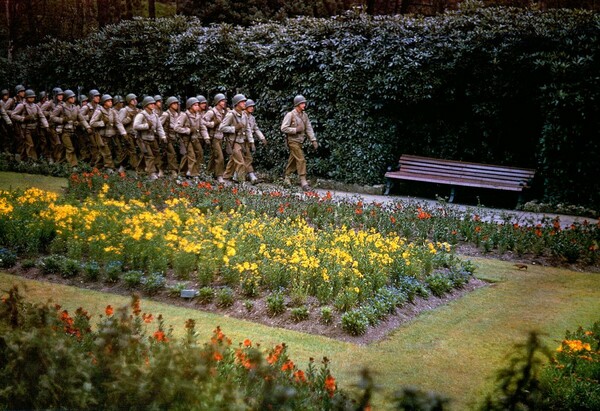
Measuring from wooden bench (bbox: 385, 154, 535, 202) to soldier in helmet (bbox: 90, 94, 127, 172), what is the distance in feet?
24.4

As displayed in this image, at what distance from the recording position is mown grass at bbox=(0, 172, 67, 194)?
570 inches

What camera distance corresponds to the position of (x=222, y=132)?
17062 mm

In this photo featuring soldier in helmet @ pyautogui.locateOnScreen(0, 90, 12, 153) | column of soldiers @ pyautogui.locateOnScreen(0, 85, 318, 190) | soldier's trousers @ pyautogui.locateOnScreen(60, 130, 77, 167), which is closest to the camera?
column of soldiers @ pyautogui.locateOnScreen(0, 85, 318, 190)

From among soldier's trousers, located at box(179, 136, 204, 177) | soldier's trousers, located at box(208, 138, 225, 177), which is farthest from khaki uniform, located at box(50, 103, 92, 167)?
soldier's trousers, located at box(208, 138, 225, 177)

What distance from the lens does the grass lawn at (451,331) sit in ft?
18.8

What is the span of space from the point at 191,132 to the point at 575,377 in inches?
537

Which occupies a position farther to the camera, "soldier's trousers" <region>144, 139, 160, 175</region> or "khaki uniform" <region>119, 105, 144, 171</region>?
"khaki uniform" <region>119, 105, 144, 171</region>

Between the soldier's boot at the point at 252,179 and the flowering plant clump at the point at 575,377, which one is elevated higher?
the flowering plant clump at the point at 575,377

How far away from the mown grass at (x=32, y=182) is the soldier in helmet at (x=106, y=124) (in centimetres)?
250

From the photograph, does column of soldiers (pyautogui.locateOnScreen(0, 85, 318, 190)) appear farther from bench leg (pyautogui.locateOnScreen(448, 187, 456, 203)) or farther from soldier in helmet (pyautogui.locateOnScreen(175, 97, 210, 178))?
bench leg (pyautogui.locateOnScreen(448, 187, 456, 203))

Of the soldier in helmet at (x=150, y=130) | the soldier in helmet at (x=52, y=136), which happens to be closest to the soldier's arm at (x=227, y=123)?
the soldier in helmet at (x=150, y=130)

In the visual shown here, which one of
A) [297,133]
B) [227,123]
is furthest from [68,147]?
[297,133]

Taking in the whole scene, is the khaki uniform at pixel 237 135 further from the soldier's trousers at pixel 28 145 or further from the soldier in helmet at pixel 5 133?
the soldier in helmet at pixel 5 133

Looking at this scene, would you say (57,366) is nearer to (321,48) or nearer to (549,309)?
(549,309)
